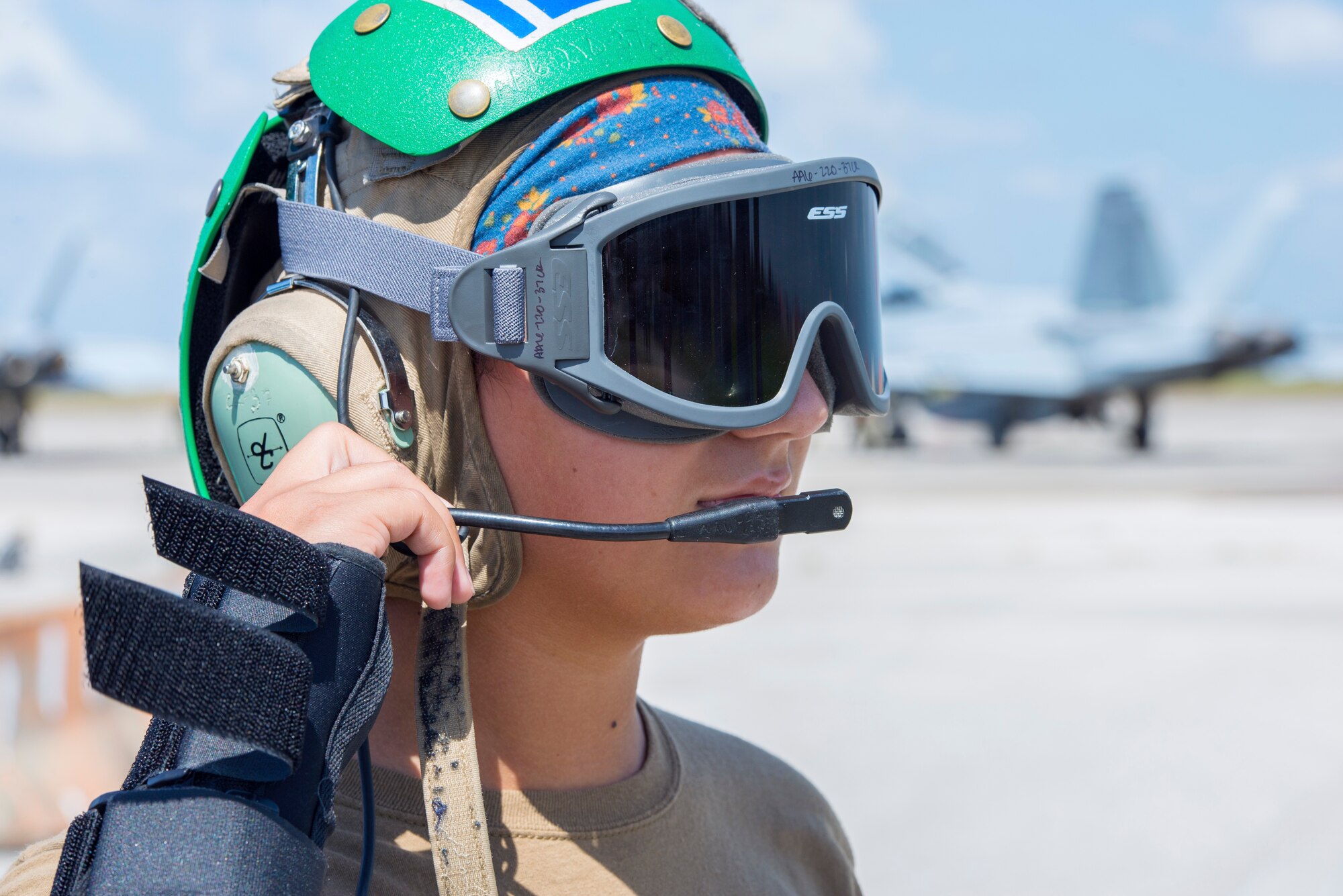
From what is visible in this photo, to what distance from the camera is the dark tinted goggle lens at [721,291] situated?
1.40 m

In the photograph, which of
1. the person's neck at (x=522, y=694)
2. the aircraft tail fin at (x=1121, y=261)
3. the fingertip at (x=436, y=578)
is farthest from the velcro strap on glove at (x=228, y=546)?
the aircraft tail fin at (x=1121, y=261)

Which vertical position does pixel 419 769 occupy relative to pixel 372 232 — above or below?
below

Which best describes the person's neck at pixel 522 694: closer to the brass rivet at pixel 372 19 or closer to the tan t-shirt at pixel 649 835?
the tan t-shirt at pixel 649 835

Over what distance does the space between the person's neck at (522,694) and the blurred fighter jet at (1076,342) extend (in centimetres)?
2850

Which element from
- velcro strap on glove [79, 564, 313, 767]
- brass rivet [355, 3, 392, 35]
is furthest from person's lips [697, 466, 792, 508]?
brass rivet [355, 3, 392, 35]

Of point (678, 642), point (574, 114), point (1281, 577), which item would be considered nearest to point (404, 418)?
point (574, 114)

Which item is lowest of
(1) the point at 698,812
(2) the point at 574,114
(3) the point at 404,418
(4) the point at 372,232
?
(1) the point at 698,812

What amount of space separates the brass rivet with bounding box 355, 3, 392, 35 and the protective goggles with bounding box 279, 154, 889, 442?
0.75 feet

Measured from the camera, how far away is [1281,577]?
37.1 ft

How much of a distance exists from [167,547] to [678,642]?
7.77 metres

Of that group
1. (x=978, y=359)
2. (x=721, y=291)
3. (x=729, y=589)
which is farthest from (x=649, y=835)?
(x=978, y=359)

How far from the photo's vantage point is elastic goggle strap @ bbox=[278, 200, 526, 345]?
1.36 m

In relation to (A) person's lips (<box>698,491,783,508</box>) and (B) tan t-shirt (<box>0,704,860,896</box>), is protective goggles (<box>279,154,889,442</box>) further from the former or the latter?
(B) tan t-shirt (<box>0,704,860,896</box>)

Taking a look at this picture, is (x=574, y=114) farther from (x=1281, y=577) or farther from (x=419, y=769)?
(x=1281, y=577)
